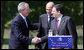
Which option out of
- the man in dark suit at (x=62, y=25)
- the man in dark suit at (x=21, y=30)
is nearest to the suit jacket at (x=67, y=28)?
the man in dark suit at (x=62, y=25)

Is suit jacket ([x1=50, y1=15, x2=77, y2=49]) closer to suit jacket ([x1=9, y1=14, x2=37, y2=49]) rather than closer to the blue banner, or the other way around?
the blue banner

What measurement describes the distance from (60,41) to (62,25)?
0.49 meters

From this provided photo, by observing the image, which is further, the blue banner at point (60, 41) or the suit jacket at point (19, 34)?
the suit jacket at point (19, 34)

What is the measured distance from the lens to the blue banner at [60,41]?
7238 millimetres

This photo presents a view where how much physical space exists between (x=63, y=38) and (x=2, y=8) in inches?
342

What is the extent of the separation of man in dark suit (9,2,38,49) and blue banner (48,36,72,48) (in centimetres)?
60

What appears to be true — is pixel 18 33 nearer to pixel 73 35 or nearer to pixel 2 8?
pixel 73 35

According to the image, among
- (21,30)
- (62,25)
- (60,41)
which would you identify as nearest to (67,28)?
(62,25)

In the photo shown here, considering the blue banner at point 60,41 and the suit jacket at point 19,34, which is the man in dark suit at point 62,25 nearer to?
the blue banner at point 60,41

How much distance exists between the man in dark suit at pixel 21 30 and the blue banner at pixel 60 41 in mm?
595

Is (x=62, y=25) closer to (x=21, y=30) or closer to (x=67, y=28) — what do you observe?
(x=67, y=28)

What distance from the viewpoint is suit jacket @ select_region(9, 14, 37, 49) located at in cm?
755

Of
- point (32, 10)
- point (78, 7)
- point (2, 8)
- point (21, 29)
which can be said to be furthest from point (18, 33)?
point (78, 7)

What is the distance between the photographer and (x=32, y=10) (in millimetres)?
12359
